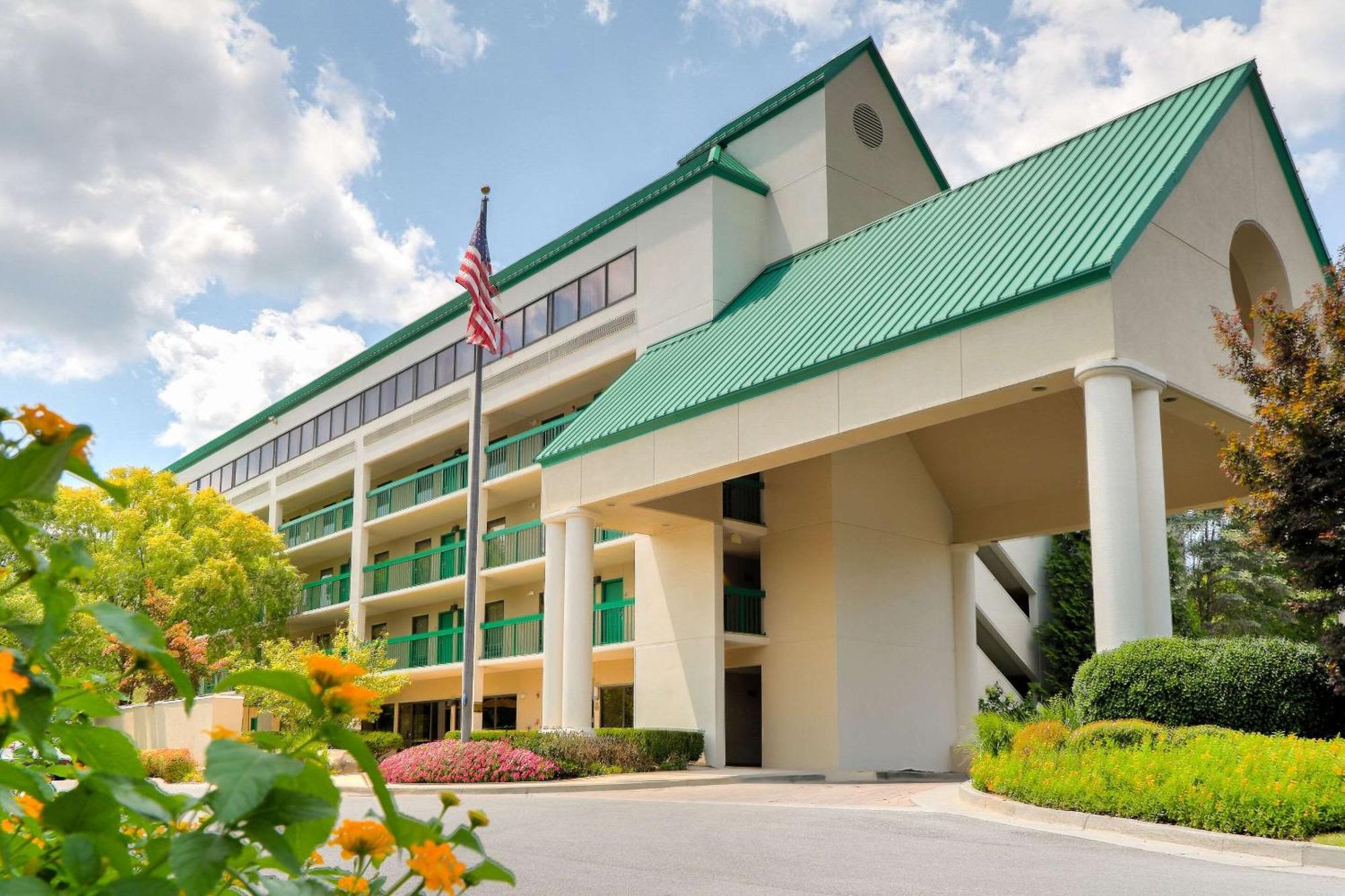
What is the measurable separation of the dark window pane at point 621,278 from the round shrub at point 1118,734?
1791 cm

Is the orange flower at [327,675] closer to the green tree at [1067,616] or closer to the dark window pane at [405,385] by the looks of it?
the green tree at [1067,616]

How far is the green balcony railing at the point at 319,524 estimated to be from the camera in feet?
149

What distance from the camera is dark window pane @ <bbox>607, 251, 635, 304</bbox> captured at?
30.5 meters

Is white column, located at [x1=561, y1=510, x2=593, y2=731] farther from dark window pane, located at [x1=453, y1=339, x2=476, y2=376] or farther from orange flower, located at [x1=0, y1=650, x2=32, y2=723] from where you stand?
orange flower, located at [x1=0, y1=650, x2=32, y2=723]

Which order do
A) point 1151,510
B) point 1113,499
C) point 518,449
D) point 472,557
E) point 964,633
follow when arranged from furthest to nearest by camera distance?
point 518,449
point 964,633
point 472,557
point 1151,510
point 1113,499

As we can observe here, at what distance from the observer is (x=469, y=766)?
23.6 m

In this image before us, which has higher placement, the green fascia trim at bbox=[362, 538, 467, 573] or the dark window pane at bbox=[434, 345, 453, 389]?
the dark window pane at bbox=[434, 345, 453, 389]

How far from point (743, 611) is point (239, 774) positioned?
1014 inches

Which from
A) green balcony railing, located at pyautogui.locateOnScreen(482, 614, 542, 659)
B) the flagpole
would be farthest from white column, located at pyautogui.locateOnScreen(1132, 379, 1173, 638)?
green balcony railing, located at pyautogui.locateOnScreen(482, 614, 542, 659)

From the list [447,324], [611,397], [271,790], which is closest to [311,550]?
[447,324]

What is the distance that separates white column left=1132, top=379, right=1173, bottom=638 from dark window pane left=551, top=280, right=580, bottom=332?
17594 mm

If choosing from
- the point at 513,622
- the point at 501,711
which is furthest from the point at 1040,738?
the point at 501,711

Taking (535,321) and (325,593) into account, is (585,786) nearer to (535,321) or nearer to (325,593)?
(535,321)

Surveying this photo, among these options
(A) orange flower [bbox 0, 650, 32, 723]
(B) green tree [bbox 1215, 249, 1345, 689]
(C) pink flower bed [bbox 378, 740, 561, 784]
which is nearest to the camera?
(A) orange flower [bbox 0, 650, 32, 723]
